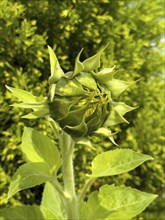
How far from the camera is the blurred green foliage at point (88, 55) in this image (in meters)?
2.63

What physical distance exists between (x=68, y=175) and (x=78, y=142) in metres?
0.16

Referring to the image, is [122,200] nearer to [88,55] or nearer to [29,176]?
[29,176]

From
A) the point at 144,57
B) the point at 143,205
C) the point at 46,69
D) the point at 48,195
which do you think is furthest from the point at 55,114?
the point at 144,57

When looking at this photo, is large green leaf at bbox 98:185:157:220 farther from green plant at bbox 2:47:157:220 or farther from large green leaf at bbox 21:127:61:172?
large green leaf at bbox 21:127:61:172

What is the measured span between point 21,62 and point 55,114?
178cm

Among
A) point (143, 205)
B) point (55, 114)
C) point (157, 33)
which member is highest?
point (55, 114)

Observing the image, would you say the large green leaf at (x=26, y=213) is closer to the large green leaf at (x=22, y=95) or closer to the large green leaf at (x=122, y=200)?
the large green leaf at (x=122, y=200)

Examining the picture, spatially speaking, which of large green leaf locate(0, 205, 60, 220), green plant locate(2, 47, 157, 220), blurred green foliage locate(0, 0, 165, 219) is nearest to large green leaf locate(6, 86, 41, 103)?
green plant locate(2, 47, 157, 220)

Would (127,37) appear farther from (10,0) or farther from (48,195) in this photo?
(48,195)

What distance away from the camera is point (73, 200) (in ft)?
3.85

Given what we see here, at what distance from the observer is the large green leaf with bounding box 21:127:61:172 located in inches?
47.9

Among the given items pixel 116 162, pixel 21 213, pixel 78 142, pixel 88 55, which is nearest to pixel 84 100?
pixel 78 142

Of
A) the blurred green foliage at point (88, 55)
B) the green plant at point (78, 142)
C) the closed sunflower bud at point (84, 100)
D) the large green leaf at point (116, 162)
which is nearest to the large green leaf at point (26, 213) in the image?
the green plant at point (78, 142)

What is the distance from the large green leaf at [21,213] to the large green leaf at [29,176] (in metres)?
0.18
